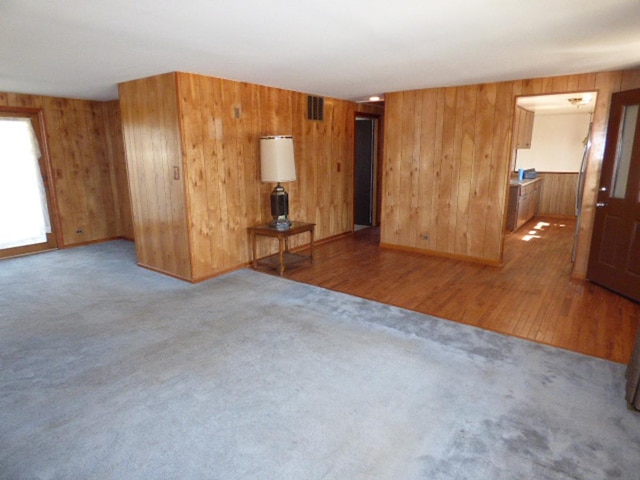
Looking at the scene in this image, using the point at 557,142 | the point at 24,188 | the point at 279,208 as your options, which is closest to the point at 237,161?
the point at 279,208

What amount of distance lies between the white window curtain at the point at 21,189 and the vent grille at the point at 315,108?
4020 millimetres

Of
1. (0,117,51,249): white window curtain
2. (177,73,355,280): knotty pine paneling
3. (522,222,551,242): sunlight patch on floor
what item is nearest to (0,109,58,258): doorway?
(0,117,51,249): white window curtain

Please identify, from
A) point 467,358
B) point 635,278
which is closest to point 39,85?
point 467,358

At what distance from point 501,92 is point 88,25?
4291mm

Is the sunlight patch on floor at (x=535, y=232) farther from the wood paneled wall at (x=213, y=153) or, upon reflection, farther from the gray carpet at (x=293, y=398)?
the gray carpet at (x=293, y=398)

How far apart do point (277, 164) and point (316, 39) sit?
72.4 inches

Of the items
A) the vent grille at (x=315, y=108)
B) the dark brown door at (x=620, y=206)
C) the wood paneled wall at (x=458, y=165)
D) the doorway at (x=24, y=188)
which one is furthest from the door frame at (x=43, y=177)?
the dark brown door at (x=620, y=206)

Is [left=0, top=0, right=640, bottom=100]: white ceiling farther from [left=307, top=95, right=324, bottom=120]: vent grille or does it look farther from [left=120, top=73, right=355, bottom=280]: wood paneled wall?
[left=307, top=95, right=324, bottom=120]: vent grille

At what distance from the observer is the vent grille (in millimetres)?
5543

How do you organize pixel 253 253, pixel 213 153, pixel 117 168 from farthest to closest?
pixel 117 168 < pixel 253 253 < pixel 213 153

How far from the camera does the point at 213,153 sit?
14.2 feet

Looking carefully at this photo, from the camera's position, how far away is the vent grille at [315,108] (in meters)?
5.54

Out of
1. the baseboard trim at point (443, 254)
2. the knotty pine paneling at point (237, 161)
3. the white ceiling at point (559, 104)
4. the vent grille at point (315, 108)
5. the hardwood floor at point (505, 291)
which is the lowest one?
the hardwood floor at point (505, 291)

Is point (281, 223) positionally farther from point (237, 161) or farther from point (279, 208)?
point (237, 161)
